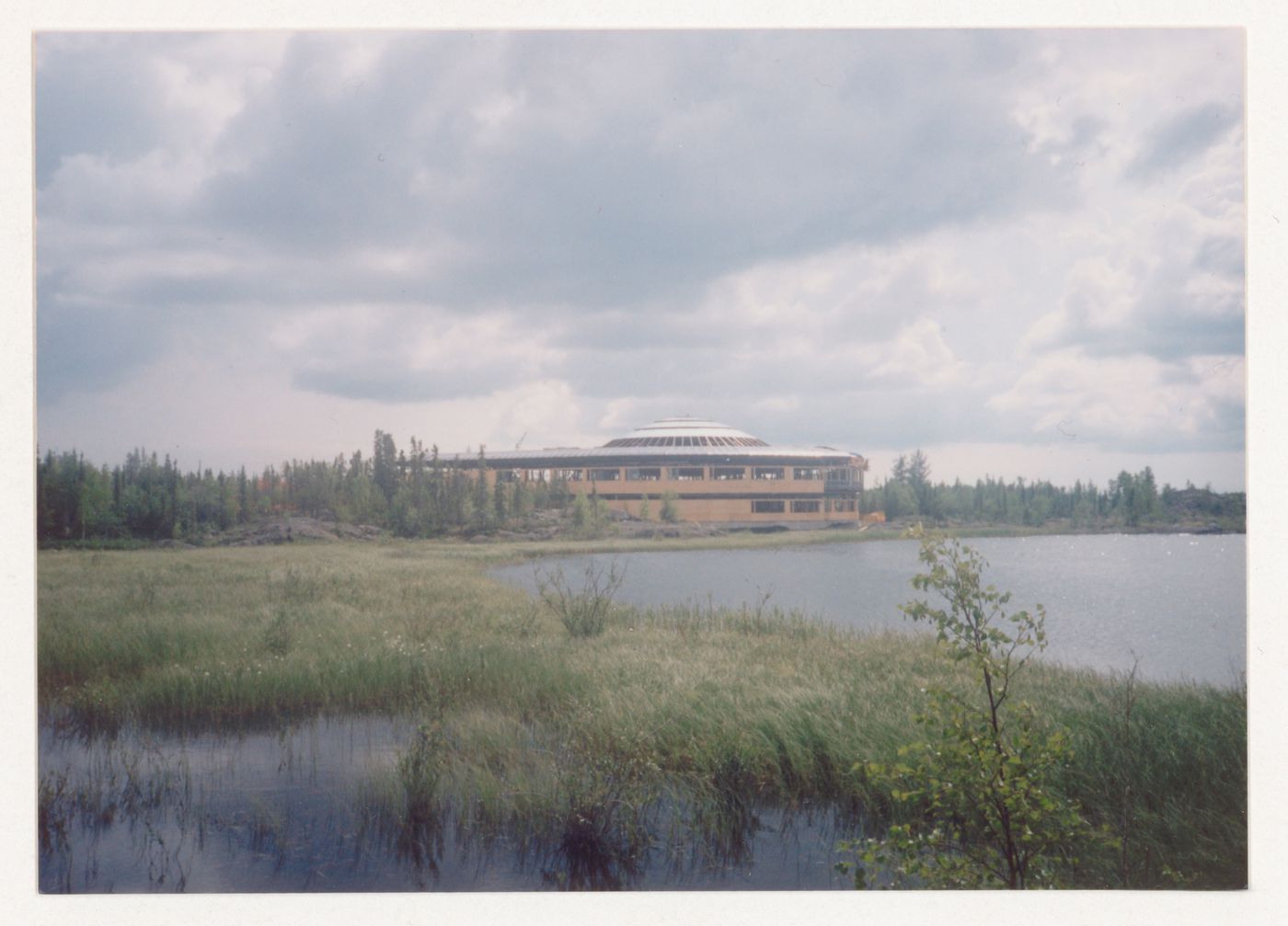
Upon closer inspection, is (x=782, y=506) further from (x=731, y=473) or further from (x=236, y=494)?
(x=236, y=494)

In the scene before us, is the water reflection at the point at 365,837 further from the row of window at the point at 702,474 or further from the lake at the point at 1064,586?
the row of window at the point at 702,474

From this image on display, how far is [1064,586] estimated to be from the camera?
6.67m

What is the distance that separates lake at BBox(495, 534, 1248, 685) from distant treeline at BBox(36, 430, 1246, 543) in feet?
0.75

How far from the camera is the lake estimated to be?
6.08 metres

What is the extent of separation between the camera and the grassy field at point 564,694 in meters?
5.56

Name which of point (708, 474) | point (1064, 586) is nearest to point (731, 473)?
point (708, 474)

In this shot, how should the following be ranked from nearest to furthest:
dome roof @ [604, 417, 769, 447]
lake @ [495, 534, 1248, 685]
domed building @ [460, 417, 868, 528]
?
lake @ [495, 534, 1248, 685] → dome roof @ [604, 417, 769, 447] → domed building @ [460, 417, 868, 528]

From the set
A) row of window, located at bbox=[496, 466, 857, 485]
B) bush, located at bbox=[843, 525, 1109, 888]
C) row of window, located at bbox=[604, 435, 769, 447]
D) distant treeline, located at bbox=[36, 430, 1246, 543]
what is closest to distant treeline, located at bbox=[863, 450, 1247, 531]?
distant treeline, located at bbox=[36, 430, 1246, 543]

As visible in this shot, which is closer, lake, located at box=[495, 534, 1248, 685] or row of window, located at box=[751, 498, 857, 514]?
lake, located at box=[495, 534, 1248, 685]

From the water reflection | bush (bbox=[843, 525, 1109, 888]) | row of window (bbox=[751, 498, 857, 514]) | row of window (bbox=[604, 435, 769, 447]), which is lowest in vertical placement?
the water reflection

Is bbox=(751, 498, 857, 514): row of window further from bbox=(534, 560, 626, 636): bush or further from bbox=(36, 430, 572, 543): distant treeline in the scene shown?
bbox=(36, 430, 572, 543): distant treeline

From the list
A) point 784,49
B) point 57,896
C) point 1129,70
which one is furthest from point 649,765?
point 1129,70

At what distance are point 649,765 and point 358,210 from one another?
14.9 ft

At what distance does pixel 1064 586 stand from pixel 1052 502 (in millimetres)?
659
